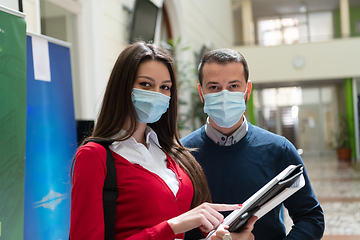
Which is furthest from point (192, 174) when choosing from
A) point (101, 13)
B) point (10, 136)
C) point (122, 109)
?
point (101, 13)

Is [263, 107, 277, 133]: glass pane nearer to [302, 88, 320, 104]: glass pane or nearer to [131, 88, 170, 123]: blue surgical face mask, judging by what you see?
[302, 88, 320, 104]: glass pane

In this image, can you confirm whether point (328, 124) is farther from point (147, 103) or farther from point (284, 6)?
point (147, 103)

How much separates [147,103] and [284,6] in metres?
14.8

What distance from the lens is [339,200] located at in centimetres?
632

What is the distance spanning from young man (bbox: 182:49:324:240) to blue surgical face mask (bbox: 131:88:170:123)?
14.2 inches

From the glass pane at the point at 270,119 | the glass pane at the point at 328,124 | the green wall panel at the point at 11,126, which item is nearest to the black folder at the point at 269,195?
the green wall panel at the point at 11,126

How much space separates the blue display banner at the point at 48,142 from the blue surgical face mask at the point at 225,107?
124cm

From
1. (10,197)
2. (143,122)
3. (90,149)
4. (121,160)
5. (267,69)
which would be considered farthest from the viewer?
(267,69)

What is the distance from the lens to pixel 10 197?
6.79 ft

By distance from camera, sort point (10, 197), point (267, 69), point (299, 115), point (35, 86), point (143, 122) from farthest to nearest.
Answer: point (299, 115)
point (267, 69)
point (35, 86)
point (10, 197)
point (143, 122)

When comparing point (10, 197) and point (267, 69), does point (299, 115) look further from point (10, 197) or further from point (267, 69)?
point (10, 197)

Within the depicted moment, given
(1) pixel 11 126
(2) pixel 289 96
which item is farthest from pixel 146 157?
(2) pixel 289 96

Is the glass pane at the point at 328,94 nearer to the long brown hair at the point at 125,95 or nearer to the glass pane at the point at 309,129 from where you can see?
the glass pane at the point at 309,129

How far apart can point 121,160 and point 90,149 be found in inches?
5.7
